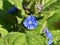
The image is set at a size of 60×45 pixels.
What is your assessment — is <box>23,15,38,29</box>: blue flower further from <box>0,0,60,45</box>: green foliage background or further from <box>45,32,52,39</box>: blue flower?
<box>45,32,52,39</box>: blue flower

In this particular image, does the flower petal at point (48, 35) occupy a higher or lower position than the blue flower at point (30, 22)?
lower

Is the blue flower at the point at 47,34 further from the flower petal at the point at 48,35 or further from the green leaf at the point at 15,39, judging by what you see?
the green leaf at the point at 15,39

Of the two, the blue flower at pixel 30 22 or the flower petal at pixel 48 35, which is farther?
the flower petal at pixel 48 35

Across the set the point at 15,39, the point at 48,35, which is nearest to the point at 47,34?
the point at 48,35

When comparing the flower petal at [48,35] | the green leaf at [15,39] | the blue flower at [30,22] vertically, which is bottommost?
the flower petal at [48,35]

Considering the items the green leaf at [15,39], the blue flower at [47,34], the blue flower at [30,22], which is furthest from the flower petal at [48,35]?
the green leaf at [15,39]

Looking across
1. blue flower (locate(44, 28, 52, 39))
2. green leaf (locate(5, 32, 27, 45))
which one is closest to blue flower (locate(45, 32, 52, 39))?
blue flower (locate(44, 28, 52, 39))

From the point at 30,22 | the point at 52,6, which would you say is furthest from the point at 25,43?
the point at 52,6

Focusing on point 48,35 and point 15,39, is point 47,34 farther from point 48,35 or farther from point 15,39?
point 15,39

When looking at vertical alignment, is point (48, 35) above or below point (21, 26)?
below
